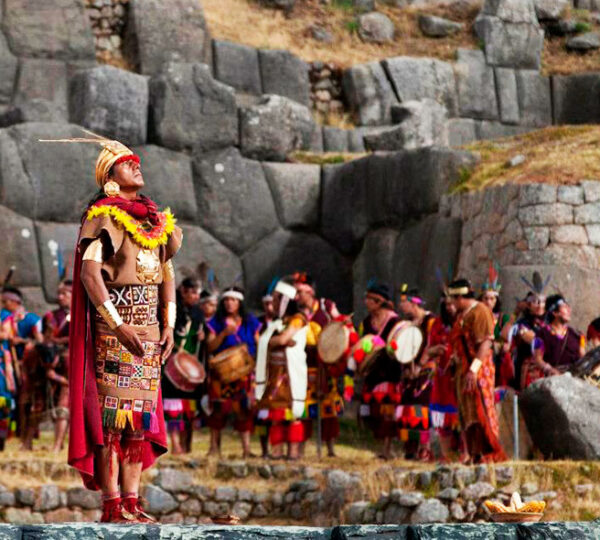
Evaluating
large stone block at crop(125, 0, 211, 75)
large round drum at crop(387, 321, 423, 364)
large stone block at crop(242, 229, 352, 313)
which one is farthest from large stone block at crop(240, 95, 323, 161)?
large round drum at crop(387, 321, 423, 364)

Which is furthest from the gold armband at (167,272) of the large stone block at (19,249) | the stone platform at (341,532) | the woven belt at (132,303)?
the large stone block at (19,249)

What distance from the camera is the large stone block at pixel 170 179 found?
58.0 ft

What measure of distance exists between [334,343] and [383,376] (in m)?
0.67

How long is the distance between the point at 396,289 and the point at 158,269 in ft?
31.3

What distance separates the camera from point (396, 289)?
17141mm

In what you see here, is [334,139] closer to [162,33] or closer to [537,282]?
[162,33]

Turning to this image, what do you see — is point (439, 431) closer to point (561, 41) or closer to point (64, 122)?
point (64, 122)

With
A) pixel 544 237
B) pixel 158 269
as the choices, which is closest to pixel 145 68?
pixel 544 237

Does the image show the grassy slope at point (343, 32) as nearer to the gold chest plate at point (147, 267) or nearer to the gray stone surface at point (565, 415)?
the gray stone surface at point (565, 415)

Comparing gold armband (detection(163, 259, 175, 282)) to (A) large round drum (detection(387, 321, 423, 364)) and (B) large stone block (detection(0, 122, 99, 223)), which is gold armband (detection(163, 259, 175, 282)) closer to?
(A) large round drum (detection(387, 321, 423, 364))

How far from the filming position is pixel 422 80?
75.8 ft

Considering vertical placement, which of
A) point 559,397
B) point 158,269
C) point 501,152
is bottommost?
point 559,397

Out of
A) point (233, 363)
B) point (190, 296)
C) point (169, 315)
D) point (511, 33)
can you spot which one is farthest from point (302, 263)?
point (169, 315)

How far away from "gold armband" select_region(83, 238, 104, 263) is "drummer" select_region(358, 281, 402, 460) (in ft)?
19.8
